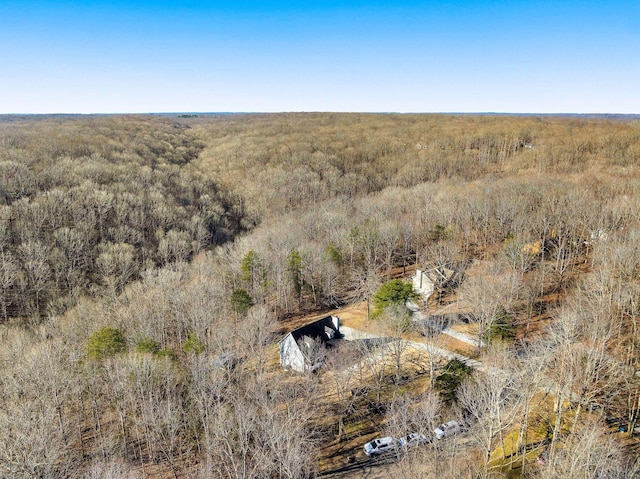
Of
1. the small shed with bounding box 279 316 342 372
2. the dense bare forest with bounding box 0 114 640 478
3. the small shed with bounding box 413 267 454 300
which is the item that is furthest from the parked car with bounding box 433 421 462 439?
the small shed with bounding box 413 267 454 300

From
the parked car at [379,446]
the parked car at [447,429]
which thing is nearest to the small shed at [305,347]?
the parked car at [379,446]

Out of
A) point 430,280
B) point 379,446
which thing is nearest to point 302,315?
point 430,280

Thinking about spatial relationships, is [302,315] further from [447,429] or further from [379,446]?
[447,429]

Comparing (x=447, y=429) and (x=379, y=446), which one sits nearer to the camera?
(x=447, y=429)

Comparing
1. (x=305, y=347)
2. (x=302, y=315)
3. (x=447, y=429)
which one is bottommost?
(x=302, y=315)

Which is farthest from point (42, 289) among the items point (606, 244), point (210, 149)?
point (210, 149)

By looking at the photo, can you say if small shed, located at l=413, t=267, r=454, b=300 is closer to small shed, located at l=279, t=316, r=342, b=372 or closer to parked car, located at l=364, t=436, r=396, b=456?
small shed, located at l=279, t=316, r=342, b=372

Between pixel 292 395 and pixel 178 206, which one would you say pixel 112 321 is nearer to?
pixel 292 395
